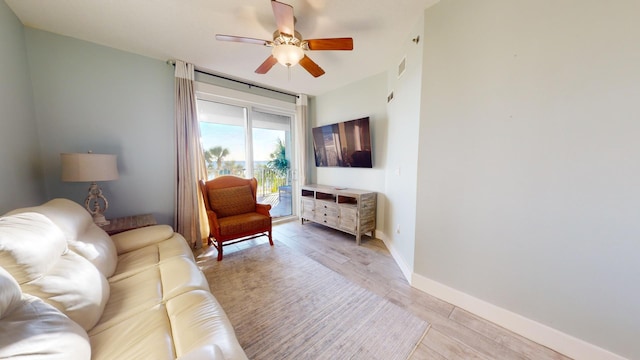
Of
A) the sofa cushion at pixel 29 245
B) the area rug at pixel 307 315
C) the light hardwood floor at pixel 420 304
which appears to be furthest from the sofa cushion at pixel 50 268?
the light hardwood floor at pixel 420 304

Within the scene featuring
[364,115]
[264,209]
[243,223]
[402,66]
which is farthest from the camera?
[364,115]

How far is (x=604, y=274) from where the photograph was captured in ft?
3.92

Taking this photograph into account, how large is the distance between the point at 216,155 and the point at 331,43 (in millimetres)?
2501

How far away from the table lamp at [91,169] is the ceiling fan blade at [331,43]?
2.33m

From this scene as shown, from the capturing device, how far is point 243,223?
8.81ft

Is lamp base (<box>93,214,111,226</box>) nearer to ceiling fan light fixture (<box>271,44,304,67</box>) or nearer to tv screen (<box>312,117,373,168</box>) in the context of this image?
ceiling fan light fixture (<box>271,44,304,67</box>)


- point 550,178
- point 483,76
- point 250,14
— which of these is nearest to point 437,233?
point 550,178

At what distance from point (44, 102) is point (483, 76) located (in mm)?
4095

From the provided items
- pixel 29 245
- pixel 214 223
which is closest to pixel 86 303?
pixel 29 245

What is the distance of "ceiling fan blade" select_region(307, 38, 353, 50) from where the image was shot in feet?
5.74

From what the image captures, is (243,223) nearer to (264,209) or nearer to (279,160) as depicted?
(264,209)

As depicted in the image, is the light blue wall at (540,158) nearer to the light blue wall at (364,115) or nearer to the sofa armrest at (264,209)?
the light blue wall at (364,115)

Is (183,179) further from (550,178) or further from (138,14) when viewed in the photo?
(550,178)

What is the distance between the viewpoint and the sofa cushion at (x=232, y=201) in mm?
2895
